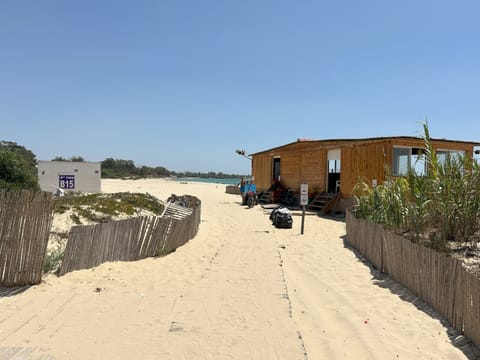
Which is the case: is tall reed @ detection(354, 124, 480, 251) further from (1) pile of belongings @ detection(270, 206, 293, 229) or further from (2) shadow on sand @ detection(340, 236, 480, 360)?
(1) pile of belongings @ detection(270, 206, 293, 229)

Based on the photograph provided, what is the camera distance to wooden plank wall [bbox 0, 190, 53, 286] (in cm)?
538

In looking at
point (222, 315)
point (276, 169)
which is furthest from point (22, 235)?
point (276, 169)

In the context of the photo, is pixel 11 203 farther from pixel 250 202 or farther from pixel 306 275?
pixel 250 202

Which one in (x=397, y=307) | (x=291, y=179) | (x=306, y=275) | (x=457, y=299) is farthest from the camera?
(x=291, y=179)

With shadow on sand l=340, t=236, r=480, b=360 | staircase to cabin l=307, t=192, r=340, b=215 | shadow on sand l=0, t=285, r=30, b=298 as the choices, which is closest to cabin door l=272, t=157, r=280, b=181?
staircase to cabin l=307, t=192, r=340, b=215

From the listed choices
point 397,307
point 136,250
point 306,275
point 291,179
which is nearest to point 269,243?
point 306,275

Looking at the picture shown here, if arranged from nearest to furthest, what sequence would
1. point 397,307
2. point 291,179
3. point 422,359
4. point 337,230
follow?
point 422,359
point 397,307
point 337,230
point 291,179

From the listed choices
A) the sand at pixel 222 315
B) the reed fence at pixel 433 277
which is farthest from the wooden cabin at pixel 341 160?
the sand at pixel 222 315

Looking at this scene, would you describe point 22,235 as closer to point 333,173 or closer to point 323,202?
point 323,202

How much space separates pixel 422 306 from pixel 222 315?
2.54m

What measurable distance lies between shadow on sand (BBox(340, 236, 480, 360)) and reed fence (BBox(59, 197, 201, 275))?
3925 millimetres

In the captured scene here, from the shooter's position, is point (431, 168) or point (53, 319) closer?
point (53, 319)

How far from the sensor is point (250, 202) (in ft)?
66.3

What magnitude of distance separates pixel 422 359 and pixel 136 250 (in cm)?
504
